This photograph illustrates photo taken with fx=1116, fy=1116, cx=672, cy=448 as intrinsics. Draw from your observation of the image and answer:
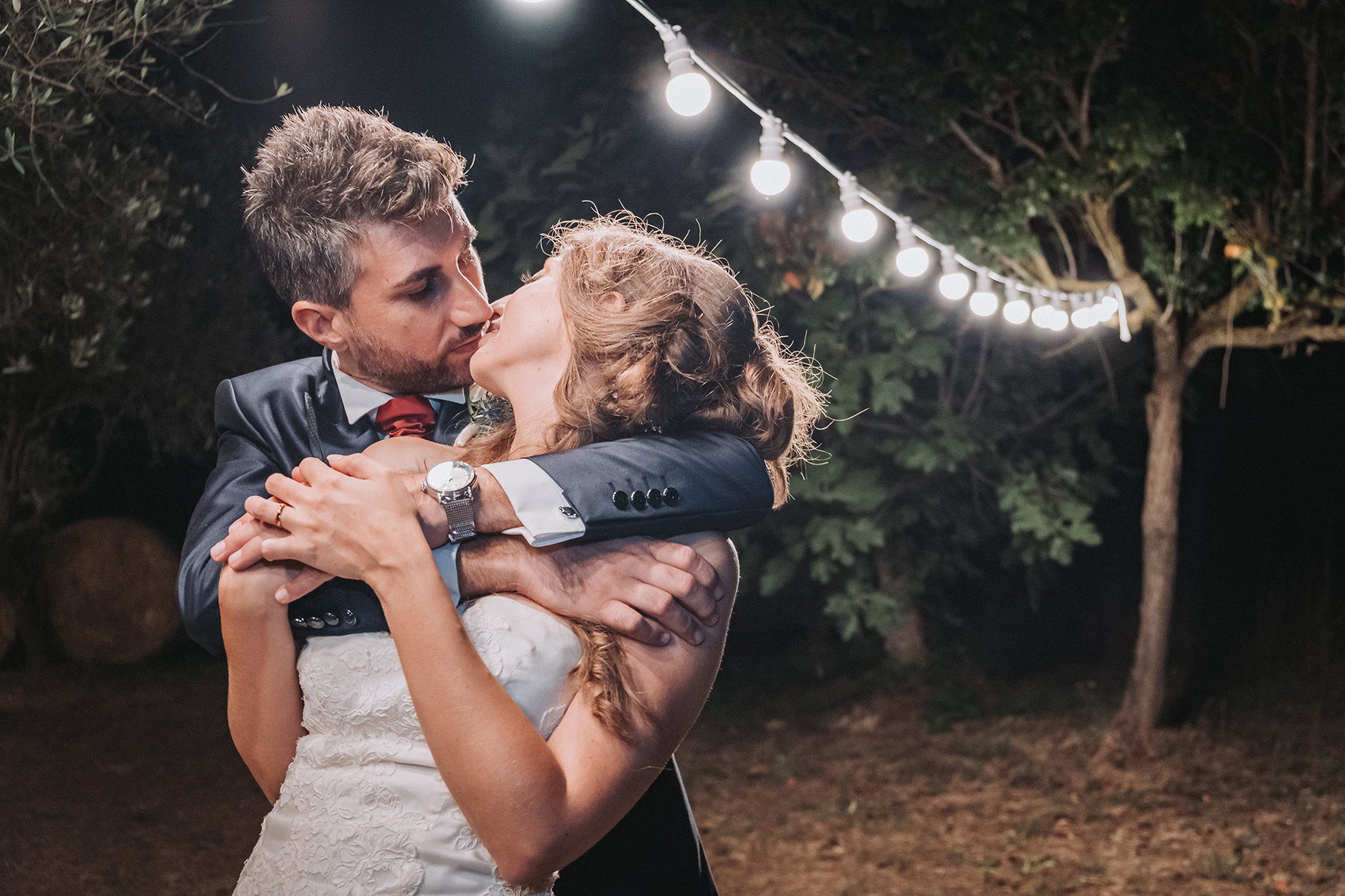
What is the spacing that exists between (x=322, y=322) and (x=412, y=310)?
0.51 ft

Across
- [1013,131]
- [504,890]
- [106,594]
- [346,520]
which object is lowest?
[106,594]

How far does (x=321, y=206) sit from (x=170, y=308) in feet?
20.3

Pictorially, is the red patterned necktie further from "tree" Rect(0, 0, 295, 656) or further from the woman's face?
"tree" Rect(0, 0, 295, 656)

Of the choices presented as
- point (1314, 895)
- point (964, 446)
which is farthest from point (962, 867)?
point (964, 446)

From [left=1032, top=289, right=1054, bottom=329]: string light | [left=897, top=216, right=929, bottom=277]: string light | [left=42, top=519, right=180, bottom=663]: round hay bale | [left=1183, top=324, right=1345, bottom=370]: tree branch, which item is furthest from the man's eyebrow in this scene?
[left=42, top=519, right=180, bottom=663]: round hay bale

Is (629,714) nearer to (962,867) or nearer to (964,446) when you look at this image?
(962,867)

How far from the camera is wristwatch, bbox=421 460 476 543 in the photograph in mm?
1541

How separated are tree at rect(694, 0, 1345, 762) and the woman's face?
4.28 metres

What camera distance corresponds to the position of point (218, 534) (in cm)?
169

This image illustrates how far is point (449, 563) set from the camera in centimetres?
158

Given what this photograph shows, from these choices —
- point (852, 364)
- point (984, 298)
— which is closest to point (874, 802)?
point (852, 364)

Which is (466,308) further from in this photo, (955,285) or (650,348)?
(955,285)

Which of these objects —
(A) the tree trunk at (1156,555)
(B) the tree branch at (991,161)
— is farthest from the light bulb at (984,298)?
(A) the tree trunk at (1156,555)

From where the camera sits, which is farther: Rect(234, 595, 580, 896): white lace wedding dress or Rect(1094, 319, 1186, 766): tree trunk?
Rect(1094, 319, 1186, 766): tree trunk
